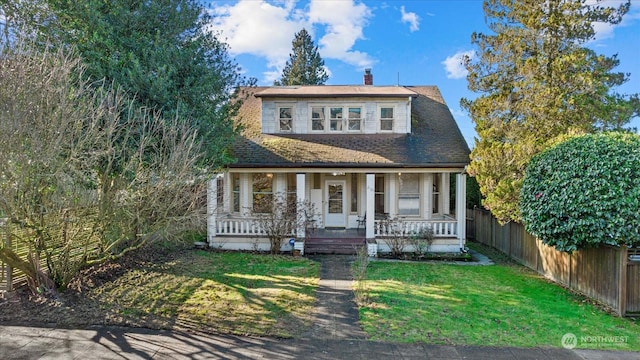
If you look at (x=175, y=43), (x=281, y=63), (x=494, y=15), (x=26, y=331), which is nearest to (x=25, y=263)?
(x=26, y=331)

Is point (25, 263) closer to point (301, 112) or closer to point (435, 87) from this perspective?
Result: point (301, 112)

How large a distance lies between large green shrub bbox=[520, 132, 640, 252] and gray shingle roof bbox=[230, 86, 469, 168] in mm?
4195

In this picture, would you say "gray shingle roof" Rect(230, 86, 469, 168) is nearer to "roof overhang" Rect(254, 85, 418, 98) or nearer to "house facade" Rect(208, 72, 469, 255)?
"house facade" Rect(208, 72, 469, 255)

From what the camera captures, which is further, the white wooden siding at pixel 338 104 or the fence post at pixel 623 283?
the white wooden siding at pixel 338 104

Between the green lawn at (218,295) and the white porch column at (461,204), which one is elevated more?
the white porch column at (461,204)

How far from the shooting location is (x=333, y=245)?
1280cm

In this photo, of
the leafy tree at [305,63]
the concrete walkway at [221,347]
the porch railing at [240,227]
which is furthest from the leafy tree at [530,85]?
the leafy tree at [305,63]

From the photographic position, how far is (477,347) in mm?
5613

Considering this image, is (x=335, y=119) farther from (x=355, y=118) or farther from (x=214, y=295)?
(x=214, y=295)

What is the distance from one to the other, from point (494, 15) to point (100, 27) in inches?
483

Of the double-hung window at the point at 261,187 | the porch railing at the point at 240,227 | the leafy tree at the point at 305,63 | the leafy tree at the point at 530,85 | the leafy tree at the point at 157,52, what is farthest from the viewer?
the leafy tree at the point at 305,63

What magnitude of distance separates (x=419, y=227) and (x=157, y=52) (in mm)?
10515

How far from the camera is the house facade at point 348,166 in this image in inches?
509

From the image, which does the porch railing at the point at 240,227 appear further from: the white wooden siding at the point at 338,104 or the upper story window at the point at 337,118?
the upper story window at the point at 337,118
